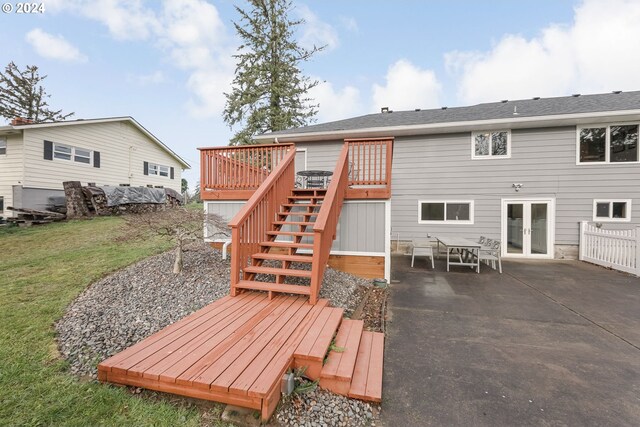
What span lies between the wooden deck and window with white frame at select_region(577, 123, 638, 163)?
9736 mm

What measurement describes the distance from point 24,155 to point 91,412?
555 inches

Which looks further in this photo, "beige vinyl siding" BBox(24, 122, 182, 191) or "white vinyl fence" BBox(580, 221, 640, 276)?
"beige vinyl siding" BBox(24, 122, 182, 191)

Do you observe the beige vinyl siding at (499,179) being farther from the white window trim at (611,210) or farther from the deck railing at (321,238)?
the deck railing at (321,238)

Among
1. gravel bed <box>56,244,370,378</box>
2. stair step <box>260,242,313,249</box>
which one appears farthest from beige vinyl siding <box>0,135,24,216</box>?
stair step <box>260,242,313,249</box>

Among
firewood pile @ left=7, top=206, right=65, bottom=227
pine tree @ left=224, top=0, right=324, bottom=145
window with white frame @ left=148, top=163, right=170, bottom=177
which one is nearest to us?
firewood pile @ left=7, top=206, right=65, bottom=227

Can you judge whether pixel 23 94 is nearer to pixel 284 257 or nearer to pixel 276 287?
pixel 284 257

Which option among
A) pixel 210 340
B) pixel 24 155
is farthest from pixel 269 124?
pixel 210 340

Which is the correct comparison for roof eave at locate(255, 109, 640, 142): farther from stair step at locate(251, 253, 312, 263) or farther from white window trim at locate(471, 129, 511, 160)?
stair step at locate(251, 253, 312, 263)

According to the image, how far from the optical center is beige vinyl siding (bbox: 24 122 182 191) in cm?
1069

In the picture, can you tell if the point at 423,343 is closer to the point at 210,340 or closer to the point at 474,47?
the point at 210,340

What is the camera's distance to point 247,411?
5.87 feet

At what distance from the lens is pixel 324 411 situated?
72.9 inches

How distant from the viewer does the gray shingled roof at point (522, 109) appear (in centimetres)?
748

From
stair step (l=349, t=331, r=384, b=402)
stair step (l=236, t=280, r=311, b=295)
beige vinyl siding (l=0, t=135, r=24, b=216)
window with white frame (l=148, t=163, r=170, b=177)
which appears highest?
window with white frame (l=148, t=163, r=170, b=177)
